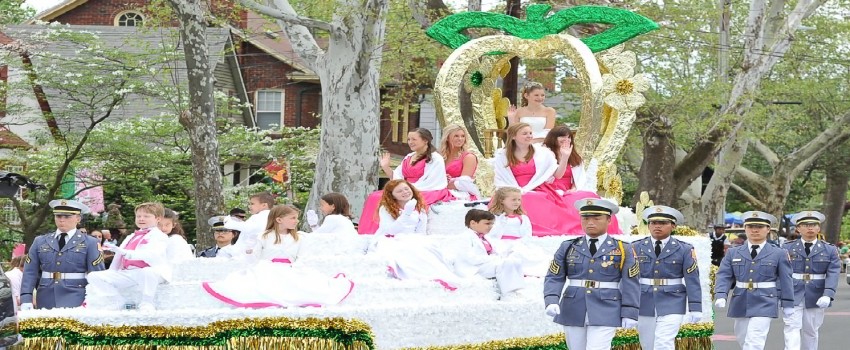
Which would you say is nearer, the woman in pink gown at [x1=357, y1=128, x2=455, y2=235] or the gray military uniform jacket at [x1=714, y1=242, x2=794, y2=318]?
the gray military uniform jacket at [x1=714, y1=242, x2=794, y2=318]

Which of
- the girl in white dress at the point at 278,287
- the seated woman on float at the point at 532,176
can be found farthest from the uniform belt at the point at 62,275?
the seated woman on float at the point at 532,176

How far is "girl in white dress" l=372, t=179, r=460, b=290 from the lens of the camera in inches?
530

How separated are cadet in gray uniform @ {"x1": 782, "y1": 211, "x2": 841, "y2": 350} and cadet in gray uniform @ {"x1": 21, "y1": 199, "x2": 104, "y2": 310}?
707 cm

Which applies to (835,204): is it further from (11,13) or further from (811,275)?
(811,275)

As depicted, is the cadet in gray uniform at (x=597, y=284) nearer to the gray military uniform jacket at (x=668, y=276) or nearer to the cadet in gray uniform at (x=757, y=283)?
the gray military uniform jacket at (x=668, y=276)

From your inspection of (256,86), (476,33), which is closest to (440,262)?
(476,33)

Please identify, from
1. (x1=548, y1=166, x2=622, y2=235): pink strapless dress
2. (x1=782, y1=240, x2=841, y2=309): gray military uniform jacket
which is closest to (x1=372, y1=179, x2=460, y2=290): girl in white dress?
(x1=548, y1=166, x2=622, y2=235): pink strapless dress

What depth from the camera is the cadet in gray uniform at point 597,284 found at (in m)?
11.7

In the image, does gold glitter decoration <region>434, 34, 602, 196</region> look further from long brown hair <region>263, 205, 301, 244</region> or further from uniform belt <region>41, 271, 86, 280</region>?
uniform belt <region>41, 271, 86, 280</region>

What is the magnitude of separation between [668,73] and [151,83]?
12686mm

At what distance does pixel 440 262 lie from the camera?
44.7 ft

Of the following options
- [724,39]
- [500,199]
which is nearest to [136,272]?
[500,199]

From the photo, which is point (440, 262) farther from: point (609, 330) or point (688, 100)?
point (688, 100)

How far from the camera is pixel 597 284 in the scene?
462 inches
